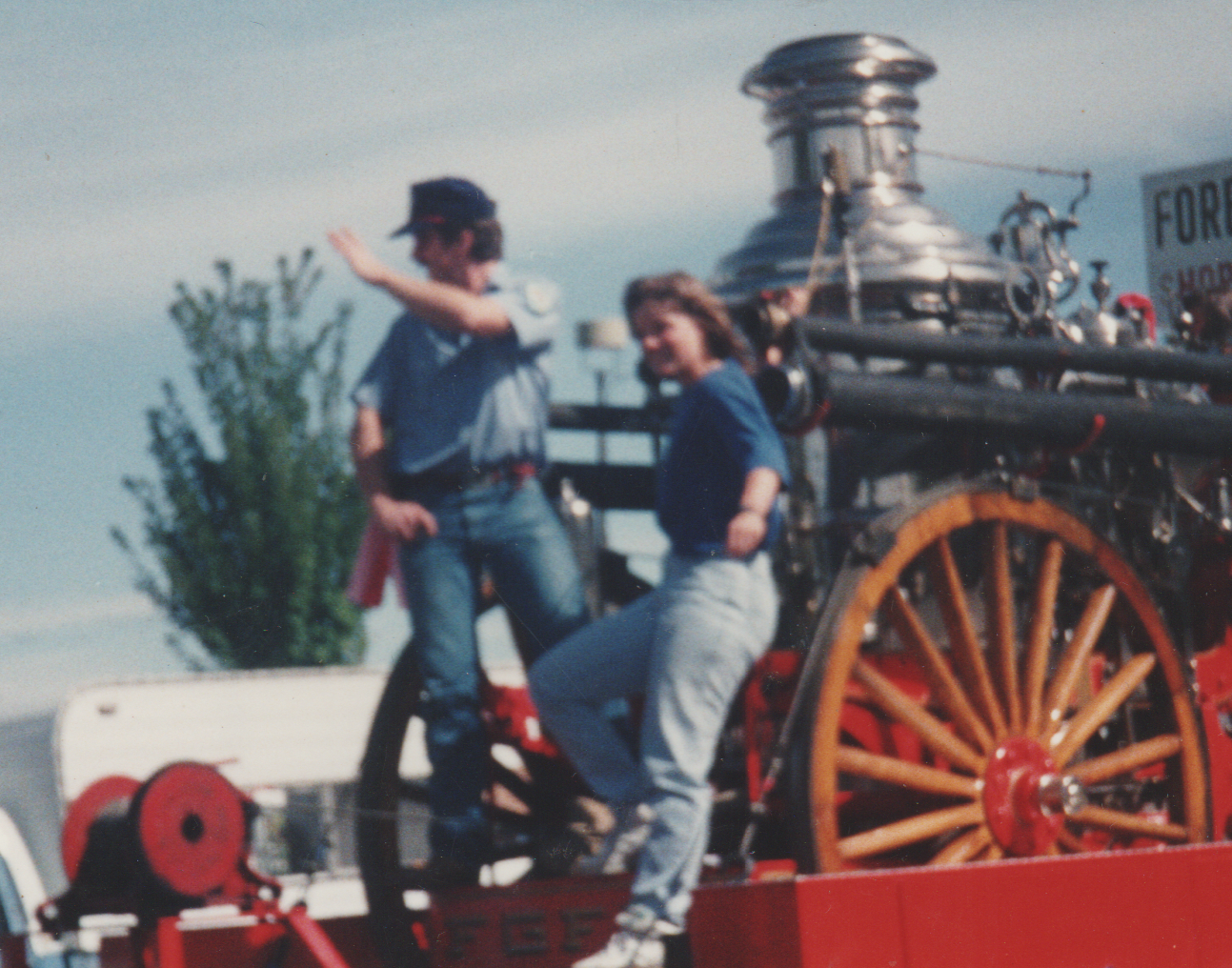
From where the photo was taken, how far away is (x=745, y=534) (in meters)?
2.76

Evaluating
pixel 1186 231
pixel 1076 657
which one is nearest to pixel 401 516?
pixel 1076 657

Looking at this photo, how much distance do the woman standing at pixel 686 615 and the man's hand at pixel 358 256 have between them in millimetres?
422

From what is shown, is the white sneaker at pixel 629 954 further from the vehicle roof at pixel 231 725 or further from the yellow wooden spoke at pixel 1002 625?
the yellow wooden spoke at pixel 1002 625

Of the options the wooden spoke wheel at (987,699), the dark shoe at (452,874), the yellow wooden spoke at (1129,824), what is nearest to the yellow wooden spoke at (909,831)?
the wooden spoke wheel at (987,699)

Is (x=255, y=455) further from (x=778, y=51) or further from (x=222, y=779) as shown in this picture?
(x=778, y=51)

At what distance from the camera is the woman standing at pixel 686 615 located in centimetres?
276

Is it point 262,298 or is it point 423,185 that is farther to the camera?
point 423,185

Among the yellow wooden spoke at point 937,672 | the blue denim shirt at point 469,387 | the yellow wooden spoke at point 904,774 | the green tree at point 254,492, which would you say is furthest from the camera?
the yellow wooden spoke at point 937,672

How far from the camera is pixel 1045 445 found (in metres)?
3.33

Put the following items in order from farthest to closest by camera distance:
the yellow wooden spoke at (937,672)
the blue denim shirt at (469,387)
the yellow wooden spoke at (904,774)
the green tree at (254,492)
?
the yellow wooden spoke at (937,672), the yellow wooden spoke at (904,774), the blue denim shirt at (469,387), the green tree at (254,492)

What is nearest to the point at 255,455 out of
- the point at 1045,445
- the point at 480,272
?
the point at 480,272

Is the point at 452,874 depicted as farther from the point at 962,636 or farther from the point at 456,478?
the point at 962,636

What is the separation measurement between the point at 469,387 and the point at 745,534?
1.62 feet

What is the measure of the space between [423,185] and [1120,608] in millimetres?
1721
